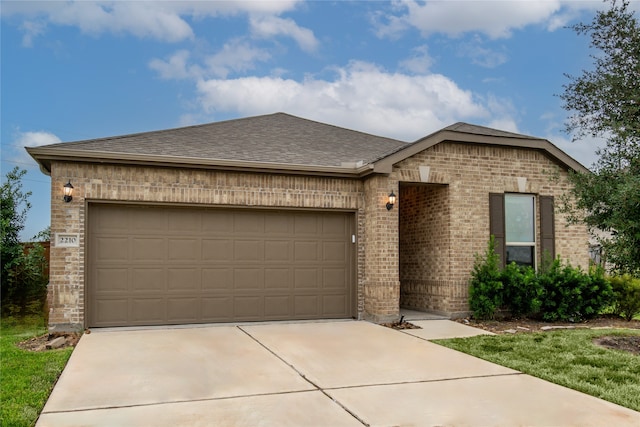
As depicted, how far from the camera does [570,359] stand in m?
7.14

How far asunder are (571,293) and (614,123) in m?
4.39

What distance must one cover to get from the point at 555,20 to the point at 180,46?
11.9 metres

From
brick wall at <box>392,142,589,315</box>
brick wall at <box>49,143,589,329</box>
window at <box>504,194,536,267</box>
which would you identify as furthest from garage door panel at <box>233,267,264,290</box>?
window at <box>504,194,536,267</box>

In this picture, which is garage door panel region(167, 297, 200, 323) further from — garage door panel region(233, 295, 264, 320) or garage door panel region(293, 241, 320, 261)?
garage door panel region(293, 241, 320, 261)

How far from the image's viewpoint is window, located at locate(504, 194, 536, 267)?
1138 centimetres

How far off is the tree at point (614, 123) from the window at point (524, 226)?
316 centimetres

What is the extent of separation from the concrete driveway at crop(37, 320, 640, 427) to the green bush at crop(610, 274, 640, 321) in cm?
555

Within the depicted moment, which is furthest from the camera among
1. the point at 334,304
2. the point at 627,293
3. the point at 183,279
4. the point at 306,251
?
the point at 627,293

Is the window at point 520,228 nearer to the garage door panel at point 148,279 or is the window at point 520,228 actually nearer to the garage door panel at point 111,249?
the garage door panel at point 148,279

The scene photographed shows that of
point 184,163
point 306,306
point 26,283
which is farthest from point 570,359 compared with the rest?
point 26,283

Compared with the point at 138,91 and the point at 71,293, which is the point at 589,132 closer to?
the point at 71,293

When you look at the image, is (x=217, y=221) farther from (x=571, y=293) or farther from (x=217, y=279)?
(x=571, y=293)

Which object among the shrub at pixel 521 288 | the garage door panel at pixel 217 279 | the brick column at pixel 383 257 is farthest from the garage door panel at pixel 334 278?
the shrub at pixel 521 288

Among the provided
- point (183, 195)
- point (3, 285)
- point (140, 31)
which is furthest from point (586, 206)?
point (140, 31)
